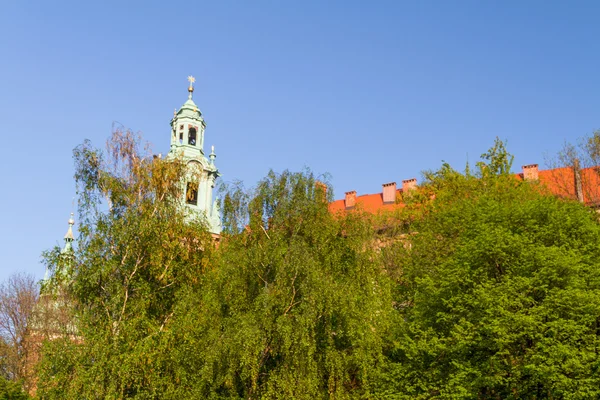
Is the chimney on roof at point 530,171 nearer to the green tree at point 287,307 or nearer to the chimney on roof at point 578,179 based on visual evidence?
the chimney on roof at point 578,179

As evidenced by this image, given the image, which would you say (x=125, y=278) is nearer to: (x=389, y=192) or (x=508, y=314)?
(x=508, y=314)

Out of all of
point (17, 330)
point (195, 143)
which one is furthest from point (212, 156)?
point (17, 330)

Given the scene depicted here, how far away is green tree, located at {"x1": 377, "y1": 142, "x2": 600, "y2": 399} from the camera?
22703mm

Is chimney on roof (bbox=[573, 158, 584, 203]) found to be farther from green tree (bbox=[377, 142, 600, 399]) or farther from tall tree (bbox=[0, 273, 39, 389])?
tall tree (bbox=[0, 273, 39, 389])

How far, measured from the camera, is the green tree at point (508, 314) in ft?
74.5

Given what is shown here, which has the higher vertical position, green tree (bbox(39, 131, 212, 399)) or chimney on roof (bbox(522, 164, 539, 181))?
chimney on roof (bbox(522, 164, 539, 181))

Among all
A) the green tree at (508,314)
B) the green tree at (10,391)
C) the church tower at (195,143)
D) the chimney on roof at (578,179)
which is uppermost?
the church tower at (195,143)

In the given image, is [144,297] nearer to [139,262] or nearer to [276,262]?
[139,262]

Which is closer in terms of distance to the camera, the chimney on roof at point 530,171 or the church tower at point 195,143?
the chimney on roof at point 530,171

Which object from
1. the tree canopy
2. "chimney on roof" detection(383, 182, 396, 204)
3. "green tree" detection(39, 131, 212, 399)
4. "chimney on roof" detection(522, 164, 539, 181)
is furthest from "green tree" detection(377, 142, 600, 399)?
"chimney on roof" detection(383, 182, 396, 204)

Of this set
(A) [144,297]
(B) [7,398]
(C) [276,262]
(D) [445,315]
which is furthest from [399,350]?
(B) [7,398]

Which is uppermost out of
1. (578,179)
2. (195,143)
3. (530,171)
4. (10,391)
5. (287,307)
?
(195,143)

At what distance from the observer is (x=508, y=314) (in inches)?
925

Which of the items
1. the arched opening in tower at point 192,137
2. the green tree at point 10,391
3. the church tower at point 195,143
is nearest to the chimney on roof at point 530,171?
the church tower at point 195,143
